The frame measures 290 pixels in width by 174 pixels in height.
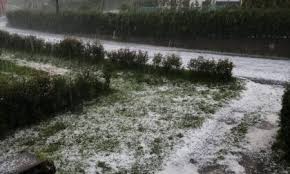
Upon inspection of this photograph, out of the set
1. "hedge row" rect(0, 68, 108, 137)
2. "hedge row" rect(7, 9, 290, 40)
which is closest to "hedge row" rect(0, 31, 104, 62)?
"hedge row" rect(0, 68, 108, 137)

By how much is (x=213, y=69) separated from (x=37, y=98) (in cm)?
634

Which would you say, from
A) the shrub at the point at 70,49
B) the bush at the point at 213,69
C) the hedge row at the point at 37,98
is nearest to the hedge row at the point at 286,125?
the bush at the point at 213,69

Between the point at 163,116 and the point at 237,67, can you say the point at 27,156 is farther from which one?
the point at 237,67

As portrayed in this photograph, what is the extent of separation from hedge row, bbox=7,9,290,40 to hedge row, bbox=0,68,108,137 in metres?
9.78

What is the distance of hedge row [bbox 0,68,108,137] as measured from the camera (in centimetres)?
857

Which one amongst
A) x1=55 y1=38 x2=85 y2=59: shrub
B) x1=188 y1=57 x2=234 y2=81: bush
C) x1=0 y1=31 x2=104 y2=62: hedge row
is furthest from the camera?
x1=55 y1=38 x2=85 y2=59: shrub

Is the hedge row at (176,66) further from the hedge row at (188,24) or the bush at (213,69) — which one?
the hedge row at (188,24)

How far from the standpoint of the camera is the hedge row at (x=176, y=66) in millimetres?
11805

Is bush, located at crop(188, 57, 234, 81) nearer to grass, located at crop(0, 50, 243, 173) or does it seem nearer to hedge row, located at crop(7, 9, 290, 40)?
grass, located at crop(0, 50, 243, 173)

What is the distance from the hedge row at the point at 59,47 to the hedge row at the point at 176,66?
3.30 ft

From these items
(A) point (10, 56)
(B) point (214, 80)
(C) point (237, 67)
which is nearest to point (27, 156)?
(B) point (214, 80)

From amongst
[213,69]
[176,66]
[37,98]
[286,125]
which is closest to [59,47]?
[176,66]

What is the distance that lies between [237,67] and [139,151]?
27.7ft

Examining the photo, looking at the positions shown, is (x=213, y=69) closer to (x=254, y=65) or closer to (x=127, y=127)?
(x=254, y=65)
